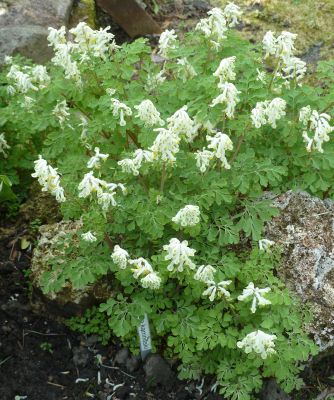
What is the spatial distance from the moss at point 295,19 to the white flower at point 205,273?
394cm

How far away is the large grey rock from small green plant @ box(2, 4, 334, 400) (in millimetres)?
1588

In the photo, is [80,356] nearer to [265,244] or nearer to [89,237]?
[89,237]

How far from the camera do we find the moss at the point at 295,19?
252 inches

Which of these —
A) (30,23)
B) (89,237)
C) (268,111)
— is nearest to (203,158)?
(268,111)

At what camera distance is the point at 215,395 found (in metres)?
3.66

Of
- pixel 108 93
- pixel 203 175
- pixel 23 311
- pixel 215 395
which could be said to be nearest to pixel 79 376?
pixel 23 311

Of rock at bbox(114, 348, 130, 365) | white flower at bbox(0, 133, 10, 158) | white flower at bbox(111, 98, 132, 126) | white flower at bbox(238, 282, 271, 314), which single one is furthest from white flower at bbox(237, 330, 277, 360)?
white flower at bbox(0, 133, 10, 158)

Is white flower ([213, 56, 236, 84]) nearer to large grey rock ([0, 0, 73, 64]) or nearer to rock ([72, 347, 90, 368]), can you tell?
rock ([72, 347, 90, 368])

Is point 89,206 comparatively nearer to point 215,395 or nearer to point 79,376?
point 79,376

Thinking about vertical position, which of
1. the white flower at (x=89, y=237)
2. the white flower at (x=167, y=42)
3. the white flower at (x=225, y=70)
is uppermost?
the white flower at (x=225, y=70)

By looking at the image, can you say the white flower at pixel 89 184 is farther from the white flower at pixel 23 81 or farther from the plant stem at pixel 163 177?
the white flower at pixel 23 81

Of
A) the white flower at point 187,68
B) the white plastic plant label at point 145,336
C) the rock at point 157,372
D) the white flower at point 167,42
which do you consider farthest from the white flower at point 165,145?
the rock at point 157,372

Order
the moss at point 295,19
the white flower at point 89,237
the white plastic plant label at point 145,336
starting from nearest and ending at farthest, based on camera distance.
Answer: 1. the white flower at point 89,237
2. the white plastic plant label at point 145,336
3. the moss at point 295,19

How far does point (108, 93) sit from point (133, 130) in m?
0.35
